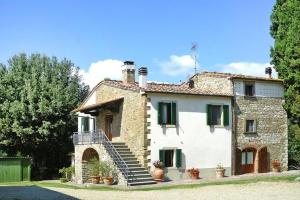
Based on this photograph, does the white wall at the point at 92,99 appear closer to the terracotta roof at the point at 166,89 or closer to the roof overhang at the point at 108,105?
the terracotta roof at the point at 166,89

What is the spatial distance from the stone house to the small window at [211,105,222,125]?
64mm

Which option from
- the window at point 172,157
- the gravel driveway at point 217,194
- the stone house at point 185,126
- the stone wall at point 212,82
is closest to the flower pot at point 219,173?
the stone house at point 185,126

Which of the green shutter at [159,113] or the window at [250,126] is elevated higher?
the green shutter at [159,113]

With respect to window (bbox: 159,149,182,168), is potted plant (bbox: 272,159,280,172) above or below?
below

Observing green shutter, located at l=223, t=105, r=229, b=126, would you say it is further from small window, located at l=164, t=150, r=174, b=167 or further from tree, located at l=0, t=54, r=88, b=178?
tree, located at l=0, t=54, r=88, b=178

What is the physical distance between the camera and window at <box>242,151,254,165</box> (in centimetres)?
3253

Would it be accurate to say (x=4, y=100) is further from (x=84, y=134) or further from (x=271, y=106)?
(x=271, y=106)

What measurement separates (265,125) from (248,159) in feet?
8.84

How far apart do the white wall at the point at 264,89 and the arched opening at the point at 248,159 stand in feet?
12.4

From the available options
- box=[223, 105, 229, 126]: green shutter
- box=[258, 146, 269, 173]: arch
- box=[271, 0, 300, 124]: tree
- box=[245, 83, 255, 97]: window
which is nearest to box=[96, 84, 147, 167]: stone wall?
box=[223, 105, 229, 126]: green shutter

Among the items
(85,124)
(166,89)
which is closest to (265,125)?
(166,89)

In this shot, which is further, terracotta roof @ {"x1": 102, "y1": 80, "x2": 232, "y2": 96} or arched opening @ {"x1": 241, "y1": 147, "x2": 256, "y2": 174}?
arched opening @ {"x1": 241, "y1": 147, "x2": 256, "y2": 174}

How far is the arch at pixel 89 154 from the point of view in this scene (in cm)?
3188

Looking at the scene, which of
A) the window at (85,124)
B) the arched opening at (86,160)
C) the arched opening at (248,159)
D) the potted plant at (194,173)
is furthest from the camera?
the window at (85,124)
